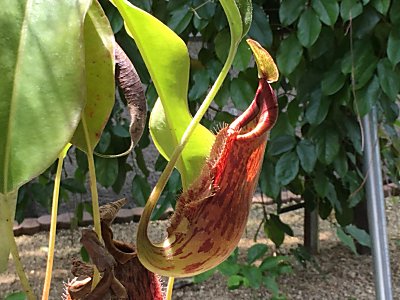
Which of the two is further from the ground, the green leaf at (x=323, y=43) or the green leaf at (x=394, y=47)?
the green leaf at (x=323, y=43)

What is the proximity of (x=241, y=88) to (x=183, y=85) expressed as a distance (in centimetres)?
88

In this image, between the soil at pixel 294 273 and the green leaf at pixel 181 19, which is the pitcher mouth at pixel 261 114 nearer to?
the green leaf at pixel 181 19

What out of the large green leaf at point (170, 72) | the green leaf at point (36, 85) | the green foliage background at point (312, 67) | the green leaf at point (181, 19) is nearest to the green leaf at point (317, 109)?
the green foliage background at point (312, 67)

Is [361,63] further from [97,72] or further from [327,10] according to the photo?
[97,72]

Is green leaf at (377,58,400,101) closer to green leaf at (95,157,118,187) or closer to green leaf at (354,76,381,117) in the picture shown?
green leaf at (354,76,381,117)

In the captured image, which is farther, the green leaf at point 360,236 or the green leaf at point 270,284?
the green leaf at point 360,236

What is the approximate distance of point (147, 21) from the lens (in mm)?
391

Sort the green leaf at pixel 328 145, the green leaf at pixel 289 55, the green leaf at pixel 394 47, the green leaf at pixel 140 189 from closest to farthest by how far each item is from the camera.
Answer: the green leaf at pixel 394 47
the green leaf at pixel 289 55
the green leaf at pixel 328 145
the green leaf at pixel 140 189

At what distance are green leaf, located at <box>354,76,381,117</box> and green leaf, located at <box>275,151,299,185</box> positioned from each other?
232 mm

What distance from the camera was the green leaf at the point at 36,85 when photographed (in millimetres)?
302

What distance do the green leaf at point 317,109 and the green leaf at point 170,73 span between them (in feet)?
2.98

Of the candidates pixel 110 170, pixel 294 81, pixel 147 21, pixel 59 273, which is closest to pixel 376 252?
pixel 294 81

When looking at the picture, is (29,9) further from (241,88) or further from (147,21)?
(241,88)

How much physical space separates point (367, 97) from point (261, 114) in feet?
2.79
